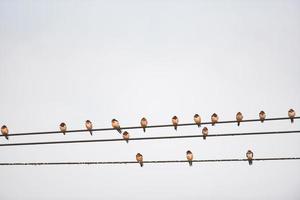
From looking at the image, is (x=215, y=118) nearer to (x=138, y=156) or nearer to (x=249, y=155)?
(x=249, y=155)

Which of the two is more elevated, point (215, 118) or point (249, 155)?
point (215, 118)

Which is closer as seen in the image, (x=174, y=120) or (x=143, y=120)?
(x=143, y=120)

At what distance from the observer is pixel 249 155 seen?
13.6 metres

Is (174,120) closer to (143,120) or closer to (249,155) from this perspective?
(143,120)

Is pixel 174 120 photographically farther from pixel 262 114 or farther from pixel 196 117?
pixel 262 114

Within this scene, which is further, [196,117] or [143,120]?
[196,117]

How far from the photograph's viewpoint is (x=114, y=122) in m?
13.9

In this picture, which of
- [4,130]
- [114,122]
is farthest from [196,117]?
[4,130]

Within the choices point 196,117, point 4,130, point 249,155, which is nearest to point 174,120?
point 196,117

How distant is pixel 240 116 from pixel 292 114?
87.7 inches

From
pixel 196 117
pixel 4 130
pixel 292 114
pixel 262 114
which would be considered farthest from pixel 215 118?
pixel 4 130

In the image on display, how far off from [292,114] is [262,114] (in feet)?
3.53

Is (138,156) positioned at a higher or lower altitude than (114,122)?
lower

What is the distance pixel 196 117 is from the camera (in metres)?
14.2
